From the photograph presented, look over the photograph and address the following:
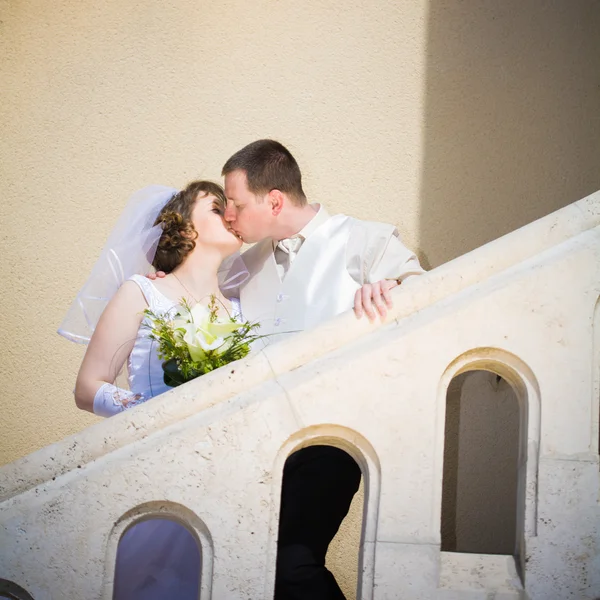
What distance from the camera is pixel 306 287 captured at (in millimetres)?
3521

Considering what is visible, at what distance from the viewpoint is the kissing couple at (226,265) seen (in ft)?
10.8

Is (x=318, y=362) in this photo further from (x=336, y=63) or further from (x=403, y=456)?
(x=336, y=63)

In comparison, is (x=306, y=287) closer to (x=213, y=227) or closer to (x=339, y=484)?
(x=213, y=227)

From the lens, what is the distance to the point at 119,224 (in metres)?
3.63

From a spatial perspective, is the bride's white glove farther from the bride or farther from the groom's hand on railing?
the groom's hand on railing

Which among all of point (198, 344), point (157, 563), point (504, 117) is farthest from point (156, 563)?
point (504, 117)

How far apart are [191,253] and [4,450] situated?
1.38 m

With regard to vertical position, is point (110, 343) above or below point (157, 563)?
above

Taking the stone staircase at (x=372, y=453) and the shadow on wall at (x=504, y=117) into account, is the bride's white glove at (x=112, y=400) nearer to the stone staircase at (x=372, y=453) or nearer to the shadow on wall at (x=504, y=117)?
the stone staircase at (x=372, y=453)

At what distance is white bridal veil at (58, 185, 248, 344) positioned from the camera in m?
3.50

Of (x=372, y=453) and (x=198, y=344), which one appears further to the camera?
(x=198, y=344)

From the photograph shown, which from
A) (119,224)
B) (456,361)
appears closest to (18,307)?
(119,224)

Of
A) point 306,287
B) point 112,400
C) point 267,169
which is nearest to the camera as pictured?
point 112,400

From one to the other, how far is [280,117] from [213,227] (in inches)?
43.8
